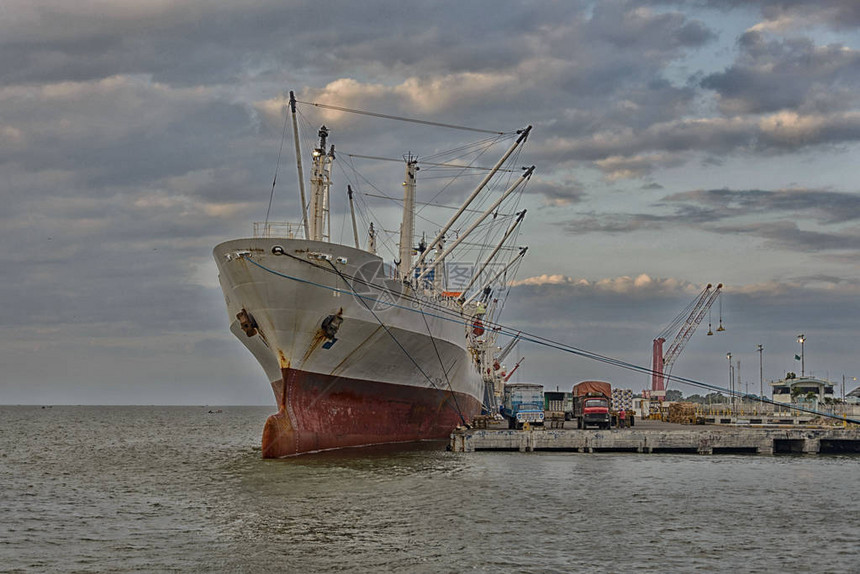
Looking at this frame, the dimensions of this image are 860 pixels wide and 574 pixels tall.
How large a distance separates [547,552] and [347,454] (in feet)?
71.8

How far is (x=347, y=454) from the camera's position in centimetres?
4016

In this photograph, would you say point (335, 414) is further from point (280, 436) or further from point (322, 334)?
point (322, 334)

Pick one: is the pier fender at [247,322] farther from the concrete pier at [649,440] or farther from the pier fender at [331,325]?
the concrete pier at [649,440]

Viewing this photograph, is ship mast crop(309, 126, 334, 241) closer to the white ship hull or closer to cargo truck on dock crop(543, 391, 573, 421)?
the white ship hull

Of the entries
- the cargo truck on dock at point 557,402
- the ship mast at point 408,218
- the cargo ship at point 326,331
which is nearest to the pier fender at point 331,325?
the cargo ship at point 326,331

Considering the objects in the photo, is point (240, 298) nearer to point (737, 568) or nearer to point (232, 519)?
point (232, 519)

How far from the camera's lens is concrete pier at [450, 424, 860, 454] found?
41.8m

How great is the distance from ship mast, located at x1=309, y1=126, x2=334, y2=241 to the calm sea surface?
12335mm

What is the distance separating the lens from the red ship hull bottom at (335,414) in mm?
37688

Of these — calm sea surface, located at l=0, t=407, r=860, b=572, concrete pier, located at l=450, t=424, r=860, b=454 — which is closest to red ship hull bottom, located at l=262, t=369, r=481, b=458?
calm sea surface, located at l=0, t=407, r=860, b=572

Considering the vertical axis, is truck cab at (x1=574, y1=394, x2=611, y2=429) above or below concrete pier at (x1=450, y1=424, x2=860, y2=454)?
above

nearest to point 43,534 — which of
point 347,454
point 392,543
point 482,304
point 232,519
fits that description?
point 232,519

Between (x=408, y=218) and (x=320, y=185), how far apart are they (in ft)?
37.3

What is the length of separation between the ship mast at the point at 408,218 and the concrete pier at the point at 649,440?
14975mm
